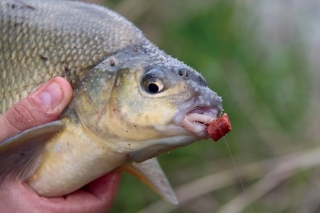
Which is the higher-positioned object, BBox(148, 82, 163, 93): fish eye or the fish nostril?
the fish nostril

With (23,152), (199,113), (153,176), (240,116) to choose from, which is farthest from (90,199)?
(240,116)

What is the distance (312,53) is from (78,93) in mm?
4394

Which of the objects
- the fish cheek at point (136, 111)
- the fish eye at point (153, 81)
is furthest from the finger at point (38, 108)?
the fish eye at point (153, 81)

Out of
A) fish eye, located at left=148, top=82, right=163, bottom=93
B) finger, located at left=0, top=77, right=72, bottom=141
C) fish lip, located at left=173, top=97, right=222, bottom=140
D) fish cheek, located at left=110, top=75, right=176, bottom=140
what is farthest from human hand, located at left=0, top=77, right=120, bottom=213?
fish lip, located at left=173, top=97, right=222, bottom=140

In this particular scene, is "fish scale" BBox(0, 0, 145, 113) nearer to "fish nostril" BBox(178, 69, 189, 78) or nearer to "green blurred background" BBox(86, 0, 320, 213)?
"fish nostril" BBox(178, 69, 189, 78)

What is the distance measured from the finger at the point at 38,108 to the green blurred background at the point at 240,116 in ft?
5.05

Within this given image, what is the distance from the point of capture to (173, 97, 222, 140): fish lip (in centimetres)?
146

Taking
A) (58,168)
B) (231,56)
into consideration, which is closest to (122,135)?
(58,168)

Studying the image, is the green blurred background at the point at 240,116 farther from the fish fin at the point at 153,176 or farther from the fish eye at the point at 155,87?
the fish eye at the point at 155,87

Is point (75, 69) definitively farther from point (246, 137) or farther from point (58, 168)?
point (246, 137)

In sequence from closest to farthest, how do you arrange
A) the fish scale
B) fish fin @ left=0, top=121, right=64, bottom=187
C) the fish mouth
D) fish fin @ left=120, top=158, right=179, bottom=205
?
the fish mouth → fish fin @ left=0, top=121, right=64, bottom=187 → the fish scale → fish fin @ left=120, top=158, right=179, bottom=205

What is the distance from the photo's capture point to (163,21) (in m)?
4.01

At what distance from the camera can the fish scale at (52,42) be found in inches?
71.7

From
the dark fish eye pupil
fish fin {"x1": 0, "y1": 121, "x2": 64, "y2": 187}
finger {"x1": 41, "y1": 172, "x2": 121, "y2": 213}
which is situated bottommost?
finger {"x1": 41, "y1": 172, "x2": 121, "y2": 213}
